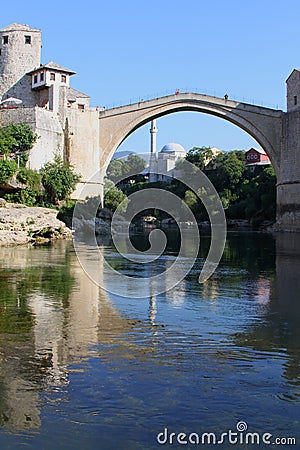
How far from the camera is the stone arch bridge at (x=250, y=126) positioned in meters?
36.6

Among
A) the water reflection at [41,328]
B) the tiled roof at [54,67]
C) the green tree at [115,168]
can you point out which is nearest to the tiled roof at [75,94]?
the tiled roof at [54,67]

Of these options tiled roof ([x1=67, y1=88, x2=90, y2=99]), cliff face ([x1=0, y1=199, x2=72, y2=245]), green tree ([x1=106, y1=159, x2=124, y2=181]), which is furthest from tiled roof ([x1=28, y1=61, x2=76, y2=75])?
green tree ([x1=106, y1=159, x2=124, y2=181])

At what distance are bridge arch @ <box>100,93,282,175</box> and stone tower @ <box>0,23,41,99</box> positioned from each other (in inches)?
235

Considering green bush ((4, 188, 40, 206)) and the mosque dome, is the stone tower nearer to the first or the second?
green bush ((4, 188, 40, 206))

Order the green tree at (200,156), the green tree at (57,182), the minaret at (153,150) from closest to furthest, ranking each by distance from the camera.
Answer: the green tree at (57,182) → the green tree at (200,156) → the minaret at (153,150)

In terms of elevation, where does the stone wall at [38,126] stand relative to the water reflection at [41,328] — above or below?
above

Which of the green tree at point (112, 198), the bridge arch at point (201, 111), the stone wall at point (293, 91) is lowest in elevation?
the green tree at point (112, 198)

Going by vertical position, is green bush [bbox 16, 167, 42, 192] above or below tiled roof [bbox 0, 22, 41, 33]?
below

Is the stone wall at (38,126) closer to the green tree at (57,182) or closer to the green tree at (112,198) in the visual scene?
the green tree at (57,182)

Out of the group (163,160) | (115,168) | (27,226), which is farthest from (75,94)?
(115,168)

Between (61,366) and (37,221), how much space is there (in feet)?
56.5

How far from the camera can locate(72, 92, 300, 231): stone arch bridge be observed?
3659cm

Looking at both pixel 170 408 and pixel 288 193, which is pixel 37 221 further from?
pixel 288 193

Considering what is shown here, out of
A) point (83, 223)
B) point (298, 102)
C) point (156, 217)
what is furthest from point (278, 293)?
point (156, 217)
